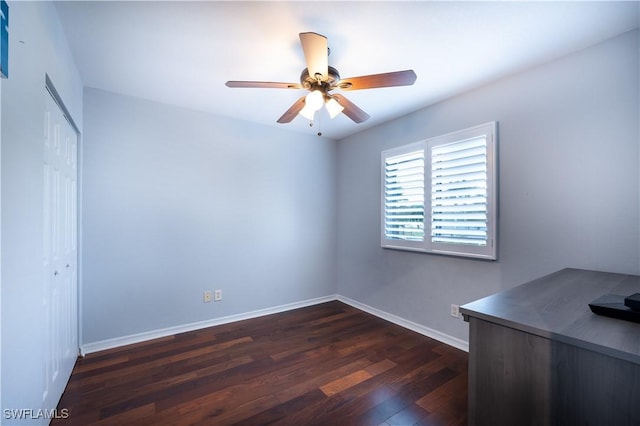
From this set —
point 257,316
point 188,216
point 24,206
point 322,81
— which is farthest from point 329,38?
point 257,316

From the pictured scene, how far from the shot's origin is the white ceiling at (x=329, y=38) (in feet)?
5.12

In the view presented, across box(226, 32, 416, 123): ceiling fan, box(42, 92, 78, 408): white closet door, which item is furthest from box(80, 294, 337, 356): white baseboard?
box(226, 32, 416, 123): ceiling fan

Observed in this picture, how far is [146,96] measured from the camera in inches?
107

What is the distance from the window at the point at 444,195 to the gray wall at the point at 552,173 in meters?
0.10

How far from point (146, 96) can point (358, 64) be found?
2.16m

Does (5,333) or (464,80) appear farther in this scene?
(464,80)

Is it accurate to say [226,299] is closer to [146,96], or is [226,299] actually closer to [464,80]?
[146,96]

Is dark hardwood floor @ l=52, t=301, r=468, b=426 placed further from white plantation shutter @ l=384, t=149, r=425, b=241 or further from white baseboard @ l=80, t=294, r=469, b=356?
white plantation shutter @ l=384, t=149, r=425, b=241

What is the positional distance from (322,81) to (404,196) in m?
1.77

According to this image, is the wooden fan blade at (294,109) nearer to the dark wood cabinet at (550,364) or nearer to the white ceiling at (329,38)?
the white ceiling at (329,38)

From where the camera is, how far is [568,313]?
1.09 meters

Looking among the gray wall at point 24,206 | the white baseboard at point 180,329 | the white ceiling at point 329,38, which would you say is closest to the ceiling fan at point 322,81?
the white ceiling at point 329,38

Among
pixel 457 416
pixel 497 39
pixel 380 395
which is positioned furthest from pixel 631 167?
pixel 380 395

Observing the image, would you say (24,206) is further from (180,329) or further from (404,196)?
(404,196)
